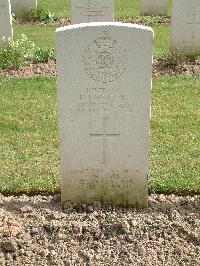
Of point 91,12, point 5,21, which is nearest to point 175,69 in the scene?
point 91,12

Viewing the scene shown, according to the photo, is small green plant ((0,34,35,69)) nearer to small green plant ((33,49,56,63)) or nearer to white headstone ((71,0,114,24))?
small green plant ((33,49,56,63))

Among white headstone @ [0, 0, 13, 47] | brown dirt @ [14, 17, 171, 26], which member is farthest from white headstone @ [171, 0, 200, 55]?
brown dirt @ [14, 17, 171, 26]

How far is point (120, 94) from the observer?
4.14 meters

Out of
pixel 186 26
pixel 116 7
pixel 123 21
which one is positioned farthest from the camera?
pixel 116 7

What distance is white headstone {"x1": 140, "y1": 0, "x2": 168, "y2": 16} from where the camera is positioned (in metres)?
14.0

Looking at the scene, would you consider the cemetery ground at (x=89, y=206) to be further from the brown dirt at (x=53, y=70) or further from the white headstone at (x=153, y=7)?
the white headstone at (x=153, y=7)

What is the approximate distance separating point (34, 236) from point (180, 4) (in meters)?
5.85

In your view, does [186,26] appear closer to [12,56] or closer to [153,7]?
[12,56]

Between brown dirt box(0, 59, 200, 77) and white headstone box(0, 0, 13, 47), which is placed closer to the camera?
brown dirt box(0, 59, 200, 77)

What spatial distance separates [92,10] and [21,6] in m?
4.97

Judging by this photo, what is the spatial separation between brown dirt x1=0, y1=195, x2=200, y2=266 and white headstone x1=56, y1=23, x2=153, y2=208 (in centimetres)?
23

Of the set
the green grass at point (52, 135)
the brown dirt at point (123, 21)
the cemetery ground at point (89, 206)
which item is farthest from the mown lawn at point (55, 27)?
the cemetery ground at point (89, 206)

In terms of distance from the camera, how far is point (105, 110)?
420 centimetres

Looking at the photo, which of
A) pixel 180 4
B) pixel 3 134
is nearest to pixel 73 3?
pixel 180 4
